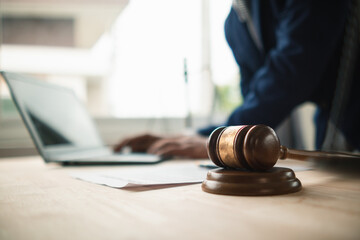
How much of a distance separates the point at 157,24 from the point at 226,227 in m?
2.64

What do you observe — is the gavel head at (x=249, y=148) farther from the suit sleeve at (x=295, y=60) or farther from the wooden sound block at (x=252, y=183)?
the suit sleeve at (x=295, y=60)

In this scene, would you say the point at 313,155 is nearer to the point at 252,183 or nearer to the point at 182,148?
the point at 252,183

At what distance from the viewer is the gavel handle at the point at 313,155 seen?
537 mm

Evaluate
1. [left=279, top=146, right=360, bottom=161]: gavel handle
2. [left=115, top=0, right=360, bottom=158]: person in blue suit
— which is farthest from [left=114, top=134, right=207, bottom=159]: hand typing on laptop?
[left=279, top=146, right=360, bottom=161]: gavel handle

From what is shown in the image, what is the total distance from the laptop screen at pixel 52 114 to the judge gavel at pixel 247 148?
2.19ft

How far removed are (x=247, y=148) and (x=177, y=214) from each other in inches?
6.0

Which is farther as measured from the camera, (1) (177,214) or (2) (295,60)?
(2) (295,60)

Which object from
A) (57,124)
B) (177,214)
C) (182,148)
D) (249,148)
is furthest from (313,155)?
(57,124)

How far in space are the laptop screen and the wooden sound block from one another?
687 mm

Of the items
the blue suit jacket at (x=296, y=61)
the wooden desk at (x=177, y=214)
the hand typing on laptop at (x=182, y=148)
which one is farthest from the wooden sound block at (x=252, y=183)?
the blue suit jacket at (x=296, y=61)

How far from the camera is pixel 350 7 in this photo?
51.5 inches

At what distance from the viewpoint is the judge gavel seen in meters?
0.45

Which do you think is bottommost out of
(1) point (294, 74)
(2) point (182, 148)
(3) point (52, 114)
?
(2) point (182, 148)

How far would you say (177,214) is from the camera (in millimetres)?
349
